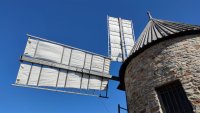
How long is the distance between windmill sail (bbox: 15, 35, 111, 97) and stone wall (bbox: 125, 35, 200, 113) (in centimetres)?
304

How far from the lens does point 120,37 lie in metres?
13.8

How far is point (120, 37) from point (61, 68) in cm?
510

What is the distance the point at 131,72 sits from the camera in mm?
8336

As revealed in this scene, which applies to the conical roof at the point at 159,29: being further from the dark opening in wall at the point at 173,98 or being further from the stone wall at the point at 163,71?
the dark opening in wall at the point at 173,98

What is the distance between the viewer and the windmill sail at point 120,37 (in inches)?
493

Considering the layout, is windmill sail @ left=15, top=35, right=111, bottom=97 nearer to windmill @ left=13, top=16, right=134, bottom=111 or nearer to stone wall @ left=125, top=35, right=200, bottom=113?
windmill @ left=13, top=16, right=134, bottom=111

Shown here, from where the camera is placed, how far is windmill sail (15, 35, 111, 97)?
9.73m

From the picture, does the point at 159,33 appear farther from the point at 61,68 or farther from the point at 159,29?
the point at 61,68

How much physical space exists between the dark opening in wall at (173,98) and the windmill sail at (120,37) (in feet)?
17.6

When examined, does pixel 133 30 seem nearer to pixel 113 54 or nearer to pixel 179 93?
pixel 113 54

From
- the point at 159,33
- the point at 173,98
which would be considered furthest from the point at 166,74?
the point at 159,33

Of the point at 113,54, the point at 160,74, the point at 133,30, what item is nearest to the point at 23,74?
the point at 113,54

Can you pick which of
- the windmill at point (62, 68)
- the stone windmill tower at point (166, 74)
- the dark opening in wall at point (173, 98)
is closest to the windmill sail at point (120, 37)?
the windmill at point (62, 68)

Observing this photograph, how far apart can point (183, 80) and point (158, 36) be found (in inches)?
85.3
